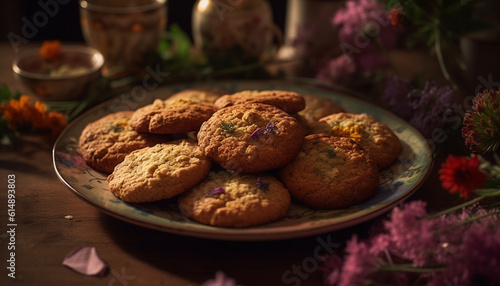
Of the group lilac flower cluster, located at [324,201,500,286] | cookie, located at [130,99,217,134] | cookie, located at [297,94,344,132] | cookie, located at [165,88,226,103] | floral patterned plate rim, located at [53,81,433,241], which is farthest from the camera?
cookie, located at [165,88,226,103]

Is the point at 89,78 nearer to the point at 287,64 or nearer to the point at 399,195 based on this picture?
the point at 287,64

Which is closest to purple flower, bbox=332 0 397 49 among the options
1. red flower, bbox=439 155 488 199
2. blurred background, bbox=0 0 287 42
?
red flower, bbox=439 155 488 199

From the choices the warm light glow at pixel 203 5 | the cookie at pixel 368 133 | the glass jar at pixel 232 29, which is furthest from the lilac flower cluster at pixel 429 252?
the warm light glow at pixel 203 5

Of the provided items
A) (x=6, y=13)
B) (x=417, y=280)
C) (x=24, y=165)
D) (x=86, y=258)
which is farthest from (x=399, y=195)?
(x=6, y=13)

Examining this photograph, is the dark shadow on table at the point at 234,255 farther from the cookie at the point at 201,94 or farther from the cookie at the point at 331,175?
the cookie at the point at 201,94

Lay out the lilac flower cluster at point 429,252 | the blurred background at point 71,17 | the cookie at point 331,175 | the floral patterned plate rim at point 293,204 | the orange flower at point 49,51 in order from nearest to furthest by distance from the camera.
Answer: the lilac flower cluster at point 429,252 → the floral patterned plate rim at point 293,204 → the cookie at point 331,175 → the orange flower at point 49,51 → the blurred background at point 71,17

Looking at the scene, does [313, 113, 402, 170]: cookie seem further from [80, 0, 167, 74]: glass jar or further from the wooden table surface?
[80, 0, 167, 74]: glass jar

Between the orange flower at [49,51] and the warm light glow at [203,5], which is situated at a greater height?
the warm light glow at [203,5]
